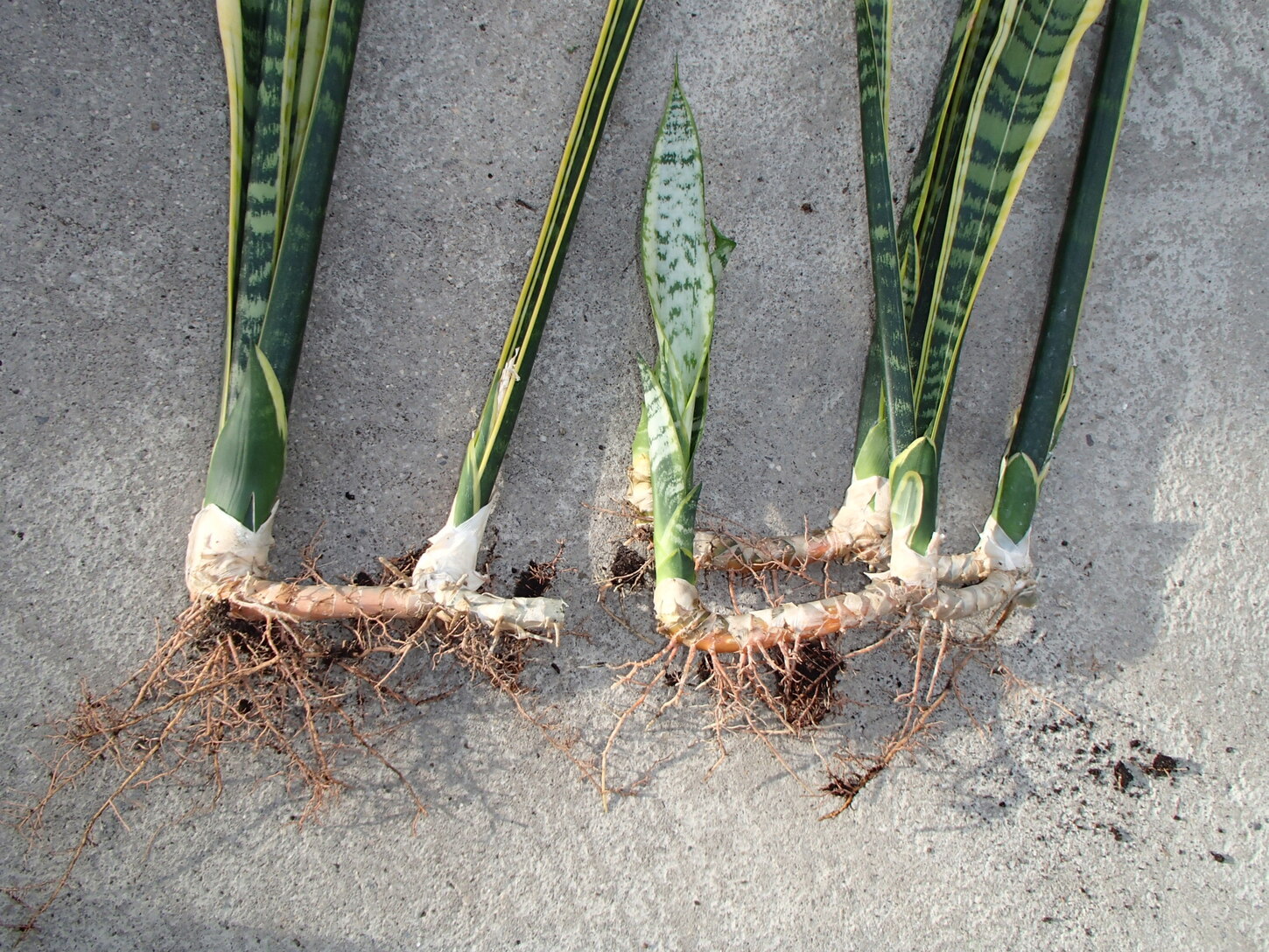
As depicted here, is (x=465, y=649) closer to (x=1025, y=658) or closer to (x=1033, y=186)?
(x=1025, y=658)

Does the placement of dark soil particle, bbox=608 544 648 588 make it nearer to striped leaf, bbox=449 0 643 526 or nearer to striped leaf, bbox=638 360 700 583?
striped leaf, bbox=638 360 700 583

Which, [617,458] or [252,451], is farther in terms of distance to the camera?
[617,458]

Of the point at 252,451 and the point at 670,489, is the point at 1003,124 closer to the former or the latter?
the point at 670,489

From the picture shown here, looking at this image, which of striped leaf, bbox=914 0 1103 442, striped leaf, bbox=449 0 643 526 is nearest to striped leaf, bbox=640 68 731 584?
striped leaf, bbox=449 0 643 526

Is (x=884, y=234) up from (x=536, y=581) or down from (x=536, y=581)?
up

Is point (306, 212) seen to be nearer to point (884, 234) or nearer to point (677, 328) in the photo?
point (677, 328)

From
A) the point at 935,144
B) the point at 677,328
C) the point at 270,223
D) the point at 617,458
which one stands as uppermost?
the point at 935,144

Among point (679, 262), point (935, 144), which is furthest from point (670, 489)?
point (935, 144)
